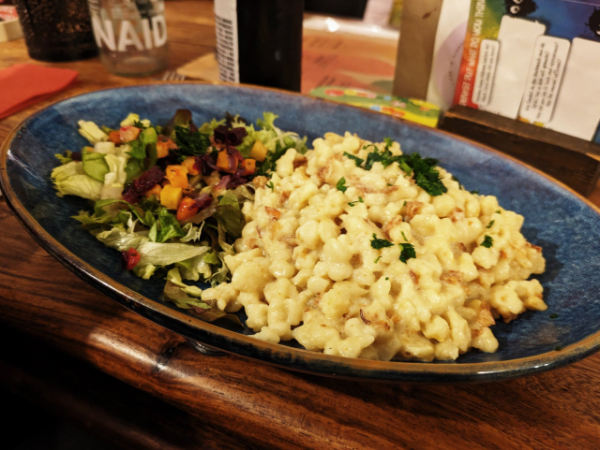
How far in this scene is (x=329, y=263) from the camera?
3.47ft

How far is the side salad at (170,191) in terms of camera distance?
114 centimetres

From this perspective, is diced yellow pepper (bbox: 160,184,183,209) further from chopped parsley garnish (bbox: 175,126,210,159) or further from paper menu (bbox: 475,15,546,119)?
paper menu (bbox: 475,15,546,119)

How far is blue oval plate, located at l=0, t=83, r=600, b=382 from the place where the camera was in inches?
29.9

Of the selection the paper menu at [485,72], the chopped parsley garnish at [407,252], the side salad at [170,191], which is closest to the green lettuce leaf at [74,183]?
the side salad at [170,191]

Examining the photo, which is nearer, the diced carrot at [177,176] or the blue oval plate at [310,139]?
the blue oval plate at [310,139]

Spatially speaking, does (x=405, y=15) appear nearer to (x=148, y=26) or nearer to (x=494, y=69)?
(x=494, y=69)

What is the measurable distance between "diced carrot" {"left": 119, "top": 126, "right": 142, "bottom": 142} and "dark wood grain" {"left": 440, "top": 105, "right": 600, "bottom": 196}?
114 centimetres

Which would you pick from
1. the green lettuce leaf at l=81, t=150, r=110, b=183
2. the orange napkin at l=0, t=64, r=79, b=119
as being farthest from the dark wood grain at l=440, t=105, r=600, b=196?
the orange napkin at l=0, t=64, r=79, b=119

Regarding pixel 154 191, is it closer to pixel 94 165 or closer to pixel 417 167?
pixel 94 165

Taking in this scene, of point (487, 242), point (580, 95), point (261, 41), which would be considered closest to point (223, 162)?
point (261, 41)

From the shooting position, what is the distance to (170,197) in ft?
4.05

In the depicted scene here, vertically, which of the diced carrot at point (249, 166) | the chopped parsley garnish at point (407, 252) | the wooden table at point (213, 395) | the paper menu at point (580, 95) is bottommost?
the wooden table at point (213, 395)

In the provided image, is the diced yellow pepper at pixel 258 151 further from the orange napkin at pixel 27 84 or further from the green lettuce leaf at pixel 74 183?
the orange napkin at pixel 27 84

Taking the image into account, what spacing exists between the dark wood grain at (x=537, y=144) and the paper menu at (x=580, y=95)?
0.11 ft
